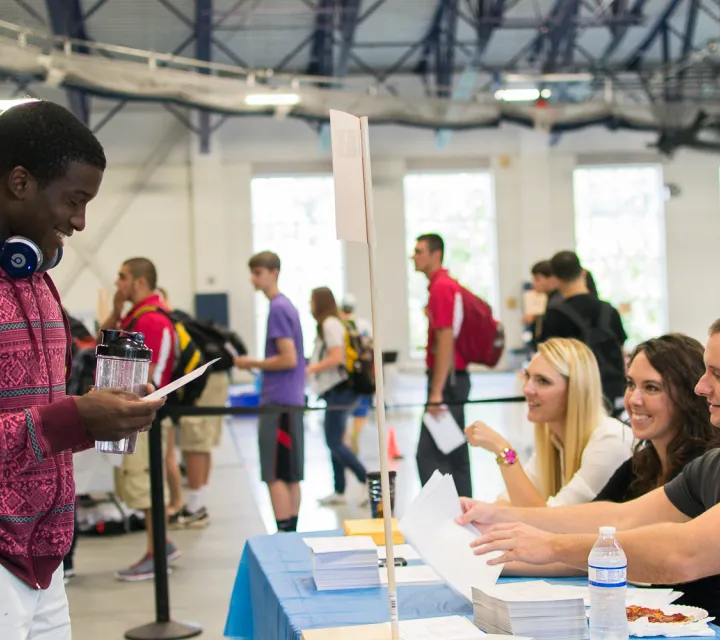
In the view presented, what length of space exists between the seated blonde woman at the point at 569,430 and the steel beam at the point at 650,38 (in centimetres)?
1419

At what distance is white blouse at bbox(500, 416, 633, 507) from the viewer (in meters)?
2.88

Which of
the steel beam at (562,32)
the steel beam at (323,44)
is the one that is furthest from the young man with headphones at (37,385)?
the steel beam at (562,32)

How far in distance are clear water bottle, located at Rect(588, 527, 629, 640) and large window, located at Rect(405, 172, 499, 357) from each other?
16587mm

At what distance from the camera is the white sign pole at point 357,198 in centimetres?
163

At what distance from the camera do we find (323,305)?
653cm

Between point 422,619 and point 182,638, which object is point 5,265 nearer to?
point 422,619

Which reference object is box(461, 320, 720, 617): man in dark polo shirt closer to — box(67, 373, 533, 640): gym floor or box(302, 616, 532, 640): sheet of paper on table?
box(302, 616, 532, 640): sheet of paper on table

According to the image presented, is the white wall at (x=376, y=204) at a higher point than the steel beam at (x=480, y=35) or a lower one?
lower

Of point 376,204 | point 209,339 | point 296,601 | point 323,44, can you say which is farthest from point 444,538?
point 376,204

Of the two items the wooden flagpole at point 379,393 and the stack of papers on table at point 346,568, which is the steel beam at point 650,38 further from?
the wooden flagpole at point 379,393

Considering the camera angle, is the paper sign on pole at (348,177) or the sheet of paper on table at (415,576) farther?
the sheet of paper on table at (415,576)

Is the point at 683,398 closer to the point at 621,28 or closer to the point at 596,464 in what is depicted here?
the point at 596,464

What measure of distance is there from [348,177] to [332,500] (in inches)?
198

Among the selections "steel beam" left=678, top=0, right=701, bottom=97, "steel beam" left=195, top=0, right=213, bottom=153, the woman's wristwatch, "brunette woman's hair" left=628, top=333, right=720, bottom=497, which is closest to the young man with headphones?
"brunette woman's hair" left=628, top=333, right=720, bottom=497
